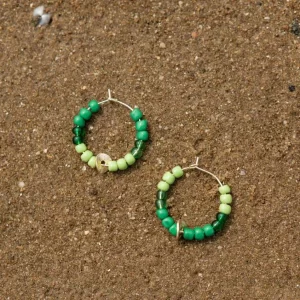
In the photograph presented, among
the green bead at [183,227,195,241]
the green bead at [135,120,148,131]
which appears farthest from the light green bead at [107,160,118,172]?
the green bead at [183,227,195,241]

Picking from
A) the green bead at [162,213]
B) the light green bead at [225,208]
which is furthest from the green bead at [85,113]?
the light green bead at [225,208]

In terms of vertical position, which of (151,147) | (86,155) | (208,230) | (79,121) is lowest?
(208,230)

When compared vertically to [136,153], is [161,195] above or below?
below

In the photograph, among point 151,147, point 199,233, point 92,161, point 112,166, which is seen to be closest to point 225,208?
point 199,233

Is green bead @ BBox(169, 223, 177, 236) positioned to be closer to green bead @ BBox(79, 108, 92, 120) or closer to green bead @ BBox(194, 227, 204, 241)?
green bead @ BBox(194, 227, 204, 241)

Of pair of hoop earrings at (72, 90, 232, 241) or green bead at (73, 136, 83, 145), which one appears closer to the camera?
pair of hoop earrings at (72, 90, 232, 241)

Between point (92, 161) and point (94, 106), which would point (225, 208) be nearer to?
point (92, 161)

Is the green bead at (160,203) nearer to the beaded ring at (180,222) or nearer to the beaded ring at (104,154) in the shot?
the beaded ring at (180,222)
